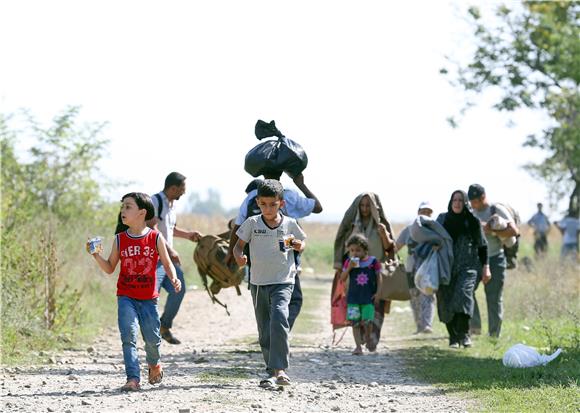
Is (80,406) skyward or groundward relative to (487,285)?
groundward

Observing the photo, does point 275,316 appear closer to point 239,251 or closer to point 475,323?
point 239,251

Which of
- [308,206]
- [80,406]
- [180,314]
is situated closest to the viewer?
[80,406]

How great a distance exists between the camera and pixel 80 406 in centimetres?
984

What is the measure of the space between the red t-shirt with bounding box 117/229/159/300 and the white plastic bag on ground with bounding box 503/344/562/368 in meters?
4.08

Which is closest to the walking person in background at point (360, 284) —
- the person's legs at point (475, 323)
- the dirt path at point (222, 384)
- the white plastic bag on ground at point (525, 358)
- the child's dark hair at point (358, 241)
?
the child's dark hair at point (358, 241)

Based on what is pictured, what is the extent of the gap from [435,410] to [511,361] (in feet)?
9.46

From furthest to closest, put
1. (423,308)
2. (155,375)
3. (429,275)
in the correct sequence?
(423,308) → (429,275) → (155,375)

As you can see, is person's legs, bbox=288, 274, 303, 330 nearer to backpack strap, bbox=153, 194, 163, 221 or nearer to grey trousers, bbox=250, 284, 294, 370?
grey trousers, bbox=250, 284, 294, 370

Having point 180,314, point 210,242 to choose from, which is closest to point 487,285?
point 210,242

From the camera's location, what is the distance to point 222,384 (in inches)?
445

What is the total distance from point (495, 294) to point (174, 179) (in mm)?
5099

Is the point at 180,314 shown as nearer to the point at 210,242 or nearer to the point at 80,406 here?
the point at 210,242

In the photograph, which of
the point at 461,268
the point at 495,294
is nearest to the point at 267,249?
the point at 461,268

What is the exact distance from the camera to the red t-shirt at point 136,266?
10.9m
